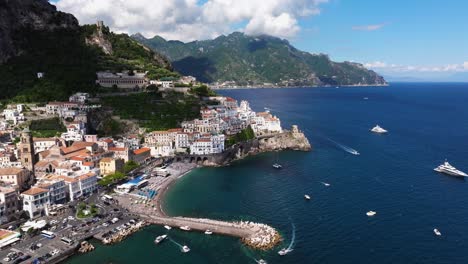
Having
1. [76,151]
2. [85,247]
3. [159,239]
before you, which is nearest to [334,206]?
[159,239]

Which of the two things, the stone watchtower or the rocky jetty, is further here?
the stone watchtower

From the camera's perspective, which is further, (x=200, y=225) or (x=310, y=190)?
(x=310, y=190)

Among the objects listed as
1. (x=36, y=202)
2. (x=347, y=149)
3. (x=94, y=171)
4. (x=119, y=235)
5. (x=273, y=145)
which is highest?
(x=94, y=171)

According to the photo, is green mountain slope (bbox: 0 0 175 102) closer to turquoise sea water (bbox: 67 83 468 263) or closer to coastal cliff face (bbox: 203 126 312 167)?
coastal cliff face (bbox: 203 126 312 167)

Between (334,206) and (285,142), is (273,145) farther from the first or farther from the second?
(334,206)

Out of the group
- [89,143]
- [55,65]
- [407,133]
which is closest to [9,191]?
[89,143]

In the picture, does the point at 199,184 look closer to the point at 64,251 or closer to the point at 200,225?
the point at 200,225

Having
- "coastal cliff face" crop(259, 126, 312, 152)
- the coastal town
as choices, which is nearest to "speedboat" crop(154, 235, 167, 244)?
the coastal town
